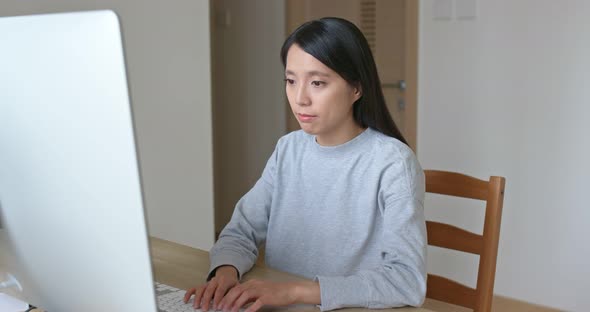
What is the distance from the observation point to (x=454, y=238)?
163 cm

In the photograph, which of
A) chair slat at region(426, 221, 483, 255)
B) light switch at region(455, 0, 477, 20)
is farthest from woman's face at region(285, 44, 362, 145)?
light switch at region(455, 0, 477, 20)

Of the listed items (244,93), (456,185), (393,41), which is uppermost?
(393,41)

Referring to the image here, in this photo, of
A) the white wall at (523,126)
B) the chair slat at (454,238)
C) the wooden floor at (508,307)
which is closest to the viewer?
the chair slat at (454,238)

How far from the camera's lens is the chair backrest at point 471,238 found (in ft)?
5.00

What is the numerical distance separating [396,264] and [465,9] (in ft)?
7.02

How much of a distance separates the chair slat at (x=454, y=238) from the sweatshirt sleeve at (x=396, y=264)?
241 millimetres

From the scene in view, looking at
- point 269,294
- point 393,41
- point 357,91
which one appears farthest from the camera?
point 393,41

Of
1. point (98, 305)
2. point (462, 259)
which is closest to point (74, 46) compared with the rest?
point (98, 305)

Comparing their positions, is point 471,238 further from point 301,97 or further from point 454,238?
point 301,97

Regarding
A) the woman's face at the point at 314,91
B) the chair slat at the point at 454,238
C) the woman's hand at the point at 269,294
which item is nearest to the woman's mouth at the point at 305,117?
the woman's face at the point at 314,91

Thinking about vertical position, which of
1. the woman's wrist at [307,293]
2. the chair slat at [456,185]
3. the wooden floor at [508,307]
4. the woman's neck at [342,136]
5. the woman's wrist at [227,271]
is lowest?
the wooden floor at [508,307]

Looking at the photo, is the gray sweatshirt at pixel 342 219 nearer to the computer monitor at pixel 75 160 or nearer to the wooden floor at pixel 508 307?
the computer monitor at pixel 75 160

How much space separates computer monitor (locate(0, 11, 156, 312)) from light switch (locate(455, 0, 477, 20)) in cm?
259

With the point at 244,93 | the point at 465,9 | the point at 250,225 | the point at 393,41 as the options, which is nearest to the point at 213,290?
the point at 250,225
